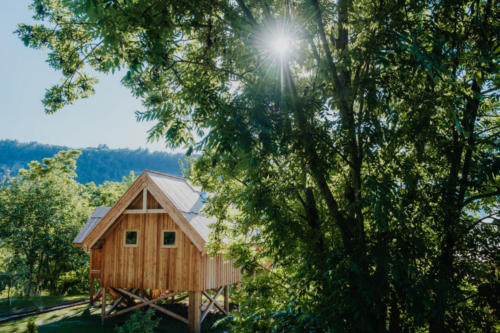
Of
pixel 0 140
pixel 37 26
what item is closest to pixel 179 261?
pixel 37 26

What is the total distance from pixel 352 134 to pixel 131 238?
1160 centimetres

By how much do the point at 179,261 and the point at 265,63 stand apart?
9535 mm

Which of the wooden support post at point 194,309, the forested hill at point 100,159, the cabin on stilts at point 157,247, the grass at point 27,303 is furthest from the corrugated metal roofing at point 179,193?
the forested hill at point 100,159

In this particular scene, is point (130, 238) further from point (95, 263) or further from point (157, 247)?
point (95, 263)

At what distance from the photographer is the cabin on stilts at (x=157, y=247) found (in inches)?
456

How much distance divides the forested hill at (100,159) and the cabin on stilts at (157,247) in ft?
460

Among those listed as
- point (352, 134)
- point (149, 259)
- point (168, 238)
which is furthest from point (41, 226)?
point (352, 134)

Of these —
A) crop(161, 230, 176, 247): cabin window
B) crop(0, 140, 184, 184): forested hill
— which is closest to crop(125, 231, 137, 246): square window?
crop(161, 230, 176, 247): cabin window

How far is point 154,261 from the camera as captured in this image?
40.3 ft

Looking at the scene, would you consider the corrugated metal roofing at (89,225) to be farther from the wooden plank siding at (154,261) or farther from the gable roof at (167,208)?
the gable roof at (167,208)

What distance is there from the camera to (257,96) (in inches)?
150

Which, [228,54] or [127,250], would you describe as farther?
[127,250]

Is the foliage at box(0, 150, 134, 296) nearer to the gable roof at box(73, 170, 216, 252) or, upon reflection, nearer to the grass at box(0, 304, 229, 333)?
the grass at box(0, 304, 229, 333)

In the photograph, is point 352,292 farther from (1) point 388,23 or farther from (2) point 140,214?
(2) point 140,214
